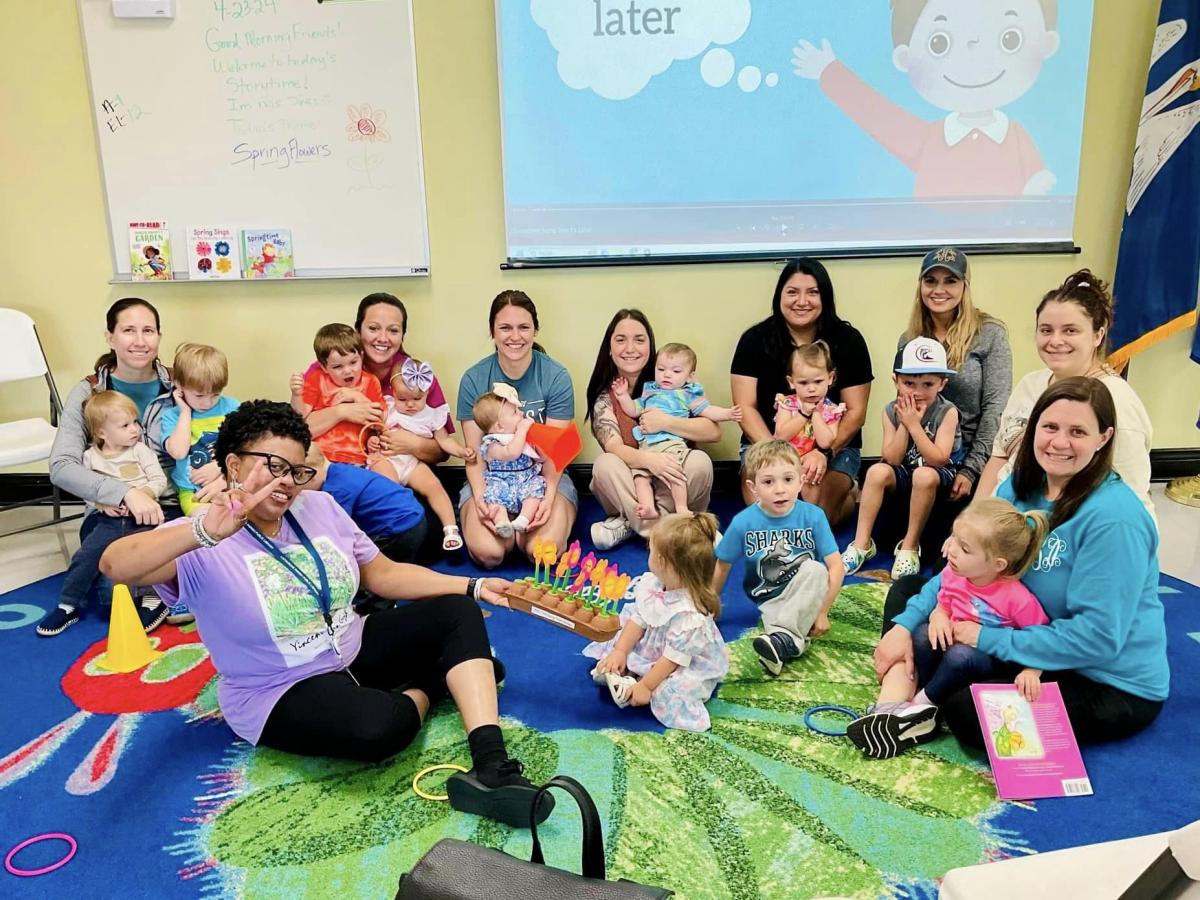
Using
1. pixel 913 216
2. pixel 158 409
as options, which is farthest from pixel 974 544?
pixel 158 409

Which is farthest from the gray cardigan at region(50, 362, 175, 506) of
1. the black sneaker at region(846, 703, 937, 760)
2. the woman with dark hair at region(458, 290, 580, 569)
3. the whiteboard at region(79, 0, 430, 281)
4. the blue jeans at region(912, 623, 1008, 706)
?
the blue jeans at region(912, 623, 1008, 706)

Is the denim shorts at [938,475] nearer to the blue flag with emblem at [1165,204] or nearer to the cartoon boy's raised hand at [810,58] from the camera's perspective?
the blue flag with emblem at [1165,204]

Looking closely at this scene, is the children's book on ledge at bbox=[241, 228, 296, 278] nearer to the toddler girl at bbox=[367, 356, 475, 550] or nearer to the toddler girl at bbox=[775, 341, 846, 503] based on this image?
the toddler girl at bbox=[367, 356, 475, 550]

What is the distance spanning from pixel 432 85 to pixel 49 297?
2157mm

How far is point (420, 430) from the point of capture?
12.1ft

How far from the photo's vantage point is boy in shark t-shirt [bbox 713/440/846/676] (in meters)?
2.60

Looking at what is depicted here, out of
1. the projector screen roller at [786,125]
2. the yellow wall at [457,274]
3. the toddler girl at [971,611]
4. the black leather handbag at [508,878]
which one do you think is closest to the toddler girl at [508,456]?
the yellow wall at [457,274]

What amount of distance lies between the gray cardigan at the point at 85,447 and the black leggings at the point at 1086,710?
2.89 meters

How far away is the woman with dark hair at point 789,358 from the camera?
3582mm

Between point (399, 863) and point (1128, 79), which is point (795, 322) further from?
point (399, 863)

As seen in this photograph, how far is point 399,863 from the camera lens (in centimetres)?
177

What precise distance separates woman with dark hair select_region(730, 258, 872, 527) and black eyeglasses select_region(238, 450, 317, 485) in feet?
6.88

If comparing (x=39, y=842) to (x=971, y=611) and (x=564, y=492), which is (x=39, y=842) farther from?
(x=971, y=611)

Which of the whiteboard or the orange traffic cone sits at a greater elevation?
the whiteboard
